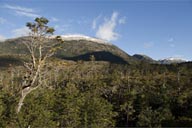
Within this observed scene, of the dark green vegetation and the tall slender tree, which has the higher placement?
the tall slender tree

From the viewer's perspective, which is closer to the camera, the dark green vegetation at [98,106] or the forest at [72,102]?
the forest at [72,102]

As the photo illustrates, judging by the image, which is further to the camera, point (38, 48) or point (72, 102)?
point (72, 102)

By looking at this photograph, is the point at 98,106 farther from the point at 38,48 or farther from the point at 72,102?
the point at 38,48

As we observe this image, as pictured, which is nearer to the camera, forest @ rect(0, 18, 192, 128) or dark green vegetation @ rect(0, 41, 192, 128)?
forest @ rect(0, 18, 192, 128)

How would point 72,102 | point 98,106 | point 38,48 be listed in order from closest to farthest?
1. point 38,48
2. point 98,106
3. point 72,102

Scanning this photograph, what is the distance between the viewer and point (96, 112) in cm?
4091

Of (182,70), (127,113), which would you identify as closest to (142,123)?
(127,113)

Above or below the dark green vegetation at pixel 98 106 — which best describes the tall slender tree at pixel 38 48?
above

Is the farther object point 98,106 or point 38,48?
point 98,106

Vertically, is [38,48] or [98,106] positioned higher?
[38,48]


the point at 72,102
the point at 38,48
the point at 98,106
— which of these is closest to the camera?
the point at 38,48

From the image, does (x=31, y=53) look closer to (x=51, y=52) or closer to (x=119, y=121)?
(x=51, y=52)

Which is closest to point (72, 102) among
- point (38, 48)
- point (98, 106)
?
point (98, 106)

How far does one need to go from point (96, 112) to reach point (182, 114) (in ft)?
130
